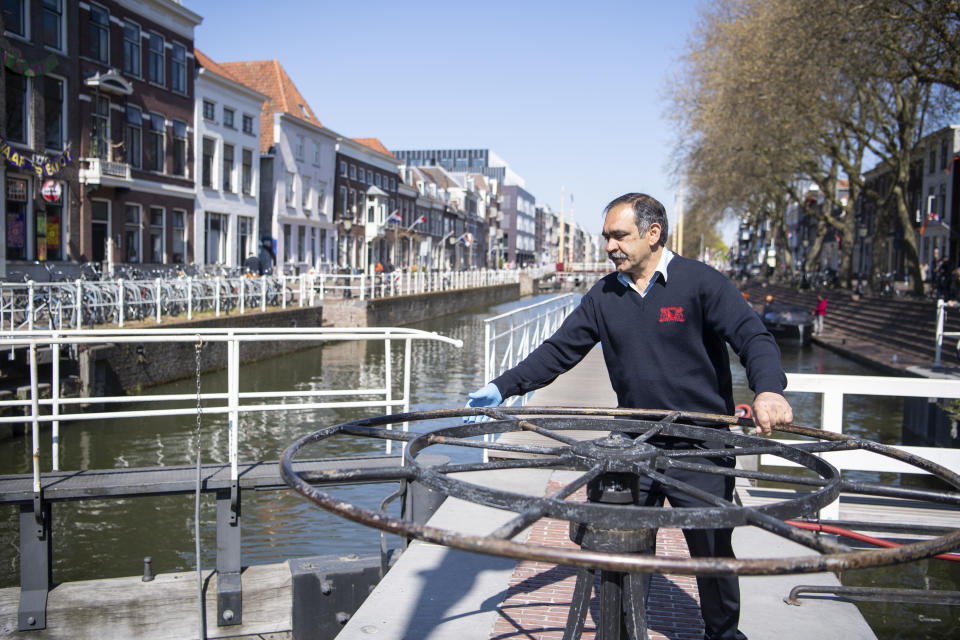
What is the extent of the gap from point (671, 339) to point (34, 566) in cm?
375

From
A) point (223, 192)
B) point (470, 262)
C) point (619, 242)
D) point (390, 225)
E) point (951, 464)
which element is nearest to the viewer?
point (619, 242)

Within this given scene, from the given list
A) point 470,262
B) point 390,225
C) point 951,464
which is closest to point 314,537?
point 951,464

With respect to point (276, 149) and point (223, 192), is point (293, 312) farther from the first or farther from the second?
point (276, 149)

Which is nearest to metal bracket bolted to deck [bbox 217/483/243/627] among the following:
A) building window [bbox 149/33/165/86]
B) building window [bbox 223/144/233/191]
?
building window [bbox 149/33/165/86]

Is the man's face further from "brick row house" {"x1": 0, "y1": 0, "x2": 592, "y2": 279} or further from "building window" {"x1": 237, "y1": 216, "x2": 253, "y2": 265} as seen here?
"building window" {"x1": 237, "y1": 216, "x2": 253, "y2": 265}

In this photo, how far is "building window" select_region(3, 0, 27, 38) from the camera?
66.3 ft

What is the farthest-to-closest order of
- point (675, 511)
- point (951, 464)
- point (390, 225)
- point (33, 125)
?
1. point (390, 225)
2. point (33, 125)
3. point (951, 464)
4. point (675, 511)

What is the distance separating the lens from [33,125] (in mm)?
21422

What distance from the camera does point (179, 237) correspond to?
1160 inches

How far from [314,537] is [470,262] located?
257 feet

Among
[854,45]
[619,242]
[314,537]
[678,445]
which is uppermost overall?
[854,45]

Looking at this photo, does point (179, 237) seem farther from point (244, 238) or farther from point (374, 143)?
point (374, 143)

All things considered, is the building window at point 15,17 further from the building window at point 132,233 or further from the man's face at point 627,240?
the man's face at point 627,240

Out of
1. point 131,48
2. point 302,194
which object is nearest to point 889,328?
point 131,48
